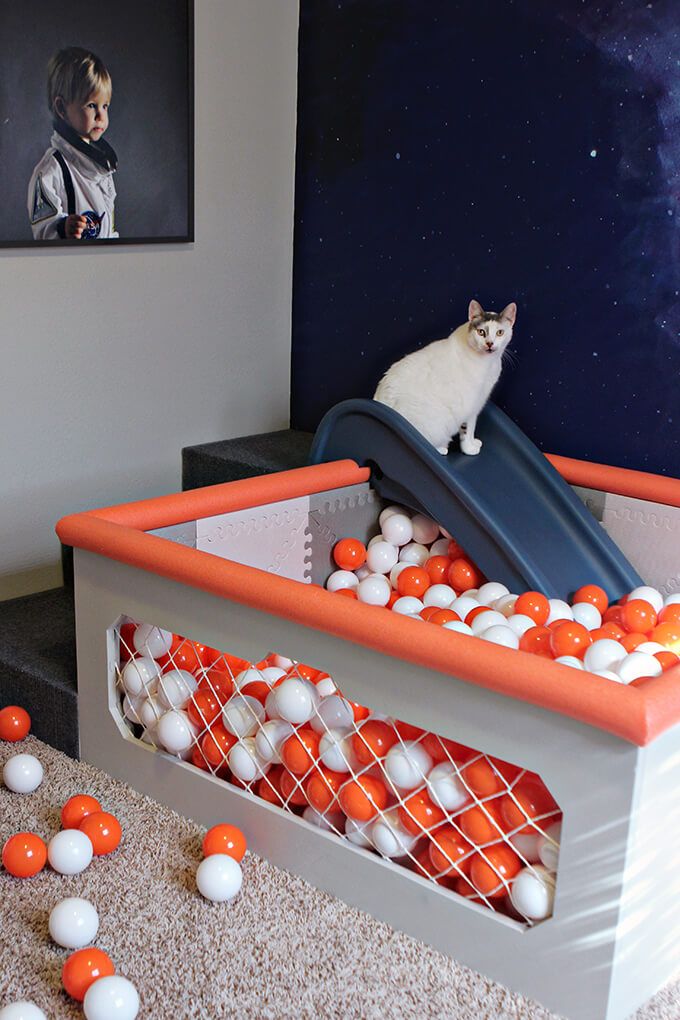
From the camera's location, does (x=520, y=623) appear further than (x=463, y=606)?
No

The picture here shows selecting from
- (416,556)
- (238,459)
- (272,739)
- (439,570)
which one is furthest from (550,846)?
(238,459)

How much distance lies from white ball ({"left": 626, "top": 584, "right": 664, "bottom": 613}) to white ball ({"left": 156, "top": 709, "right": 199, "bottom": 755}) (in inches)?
39.0

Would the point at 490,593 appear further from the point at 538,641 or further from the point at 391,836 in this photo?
the point at 391,836

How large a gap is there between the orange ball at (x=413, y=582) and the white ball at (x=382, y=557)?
9 cm

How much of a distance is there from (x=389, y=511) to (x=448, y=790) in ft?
3.69

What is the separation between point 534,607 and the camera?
7.25ft

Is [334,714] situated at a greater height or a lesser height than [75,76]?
lesser

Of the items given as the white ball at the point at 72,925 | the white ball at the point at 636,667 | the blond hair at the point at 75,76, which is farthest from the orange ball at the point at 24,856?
the blond hair at the point at 75,76

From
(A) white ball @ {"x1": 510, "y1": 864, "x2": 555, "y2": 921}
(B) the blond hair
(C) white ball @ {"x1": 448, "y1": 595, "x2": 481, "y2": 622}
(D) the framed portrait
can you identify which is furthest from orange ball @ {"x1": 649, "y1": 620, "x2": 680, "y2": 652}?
(B) the blond hair

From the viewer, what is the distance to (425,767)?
1.70 m

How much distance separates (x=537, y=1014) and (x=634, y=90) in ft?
6.47

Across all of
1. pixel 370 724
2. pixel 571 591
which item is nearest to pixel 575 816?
pixel 370 724

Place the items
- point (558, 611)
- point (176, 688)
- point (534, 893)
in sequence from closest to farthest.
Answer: point (534, 893) → point (176, 688) → point (558, 611)

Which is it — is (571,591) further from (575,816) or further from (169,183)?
(169,183)
